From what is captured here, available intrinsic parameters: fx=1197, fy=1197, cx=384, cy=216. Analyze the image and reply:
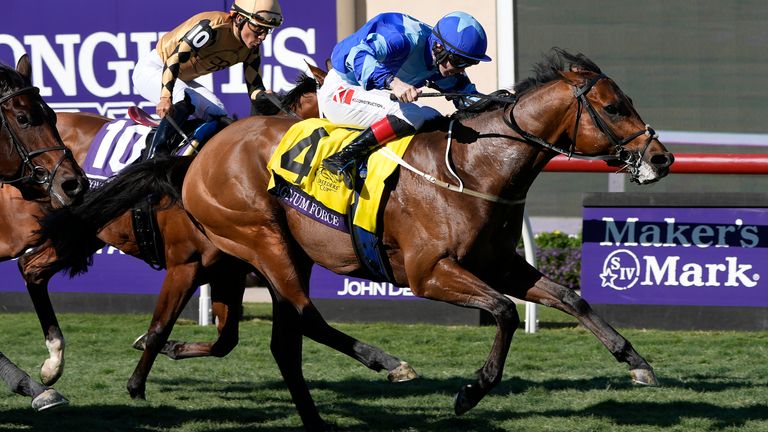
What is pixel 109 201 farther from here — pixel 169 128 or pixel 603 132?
pixel 603 132

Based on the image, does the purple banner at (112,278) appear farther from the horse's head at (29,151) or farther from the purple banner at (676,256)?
the horse's head at (29,151)

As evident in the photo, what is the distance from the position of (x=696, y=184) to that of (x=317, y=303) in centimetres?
377

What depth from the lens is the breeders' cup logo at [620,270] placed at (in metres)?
7.93

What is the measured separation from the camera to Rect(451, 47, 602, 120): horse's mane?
16.6 feet

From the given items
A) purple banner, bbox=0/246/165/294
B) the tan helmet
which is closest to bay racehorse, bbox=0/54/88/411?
the tan helmet

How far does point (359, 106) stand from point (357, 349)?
44.5 inches

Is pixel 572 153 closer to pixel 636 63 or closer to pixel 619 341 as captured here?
pixel 619 341

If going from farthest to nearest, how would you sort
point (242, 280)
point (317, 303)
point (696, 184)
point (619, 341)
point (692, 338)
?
1. point (696, 184)
2. point (317, 303)
3. point (692, 338)
4. point (242, 280)
5. point (619, 341)

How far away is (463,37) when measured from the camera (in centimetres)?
512

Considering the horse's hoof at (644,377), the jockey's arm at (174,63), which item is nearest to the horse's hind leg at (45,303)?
the jockey's arm at (174,63)

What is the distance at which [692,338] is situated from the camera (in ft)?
25.2

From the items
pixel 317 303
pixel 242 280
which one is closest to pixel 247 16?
pixel 242 280

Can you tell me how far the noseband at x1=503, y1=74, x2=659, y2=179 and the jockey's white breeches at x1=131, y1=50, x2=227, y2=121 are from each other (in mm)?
1940

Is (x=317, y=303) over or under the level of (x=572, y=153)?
under
